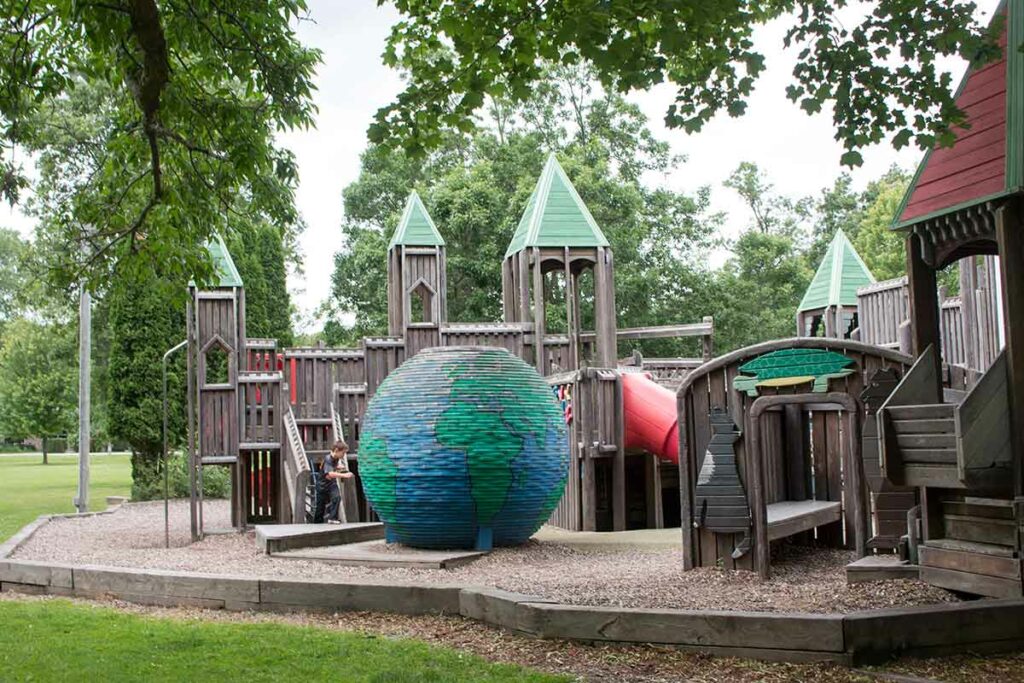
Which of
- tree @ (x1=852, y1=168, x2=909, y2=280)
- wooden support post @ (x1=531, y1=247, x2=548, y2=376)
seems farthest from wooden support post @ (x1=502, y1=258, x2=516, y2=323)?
tree @ (x1=852, y1=168, x2=909, y2=280)

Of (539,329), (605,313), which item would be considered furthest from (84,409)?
(605,313)

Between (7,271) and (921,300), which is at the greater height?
(7,271)

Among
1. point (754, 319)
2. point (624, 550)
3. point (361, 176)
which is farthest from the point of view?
point (361, 176)

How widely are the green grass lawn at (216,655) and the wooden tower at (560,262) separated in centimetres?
1301

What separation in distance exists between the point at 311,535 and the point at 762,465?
21.8 ft

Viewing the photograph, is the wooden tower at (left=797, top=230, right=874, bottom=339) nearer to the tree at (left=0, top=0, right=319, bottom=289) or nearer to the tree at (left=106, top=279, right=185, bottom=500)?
the tree at (left=0, top=0, right=319, bottom=289)

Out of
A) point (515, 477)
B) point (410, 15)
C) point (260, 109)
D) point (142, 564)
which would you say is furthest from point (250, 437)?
point (410, 15)

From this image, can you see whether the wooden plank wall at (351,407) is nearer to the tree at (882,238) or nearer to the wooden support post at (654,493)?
the wooden support post at (654,493)

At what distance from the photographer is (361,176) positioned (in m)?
47.6

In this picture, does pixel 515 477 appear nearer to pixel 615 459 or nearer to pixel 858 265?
pixel 615 459

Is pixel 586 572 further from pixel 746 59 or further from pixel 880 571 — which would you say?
pixel 746 59

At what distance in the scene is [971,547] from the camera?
8.92 meters

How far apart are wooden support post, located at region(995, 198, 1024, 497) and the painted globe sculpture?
6.54m

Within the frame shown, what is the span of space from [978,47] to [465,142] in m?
41.6
